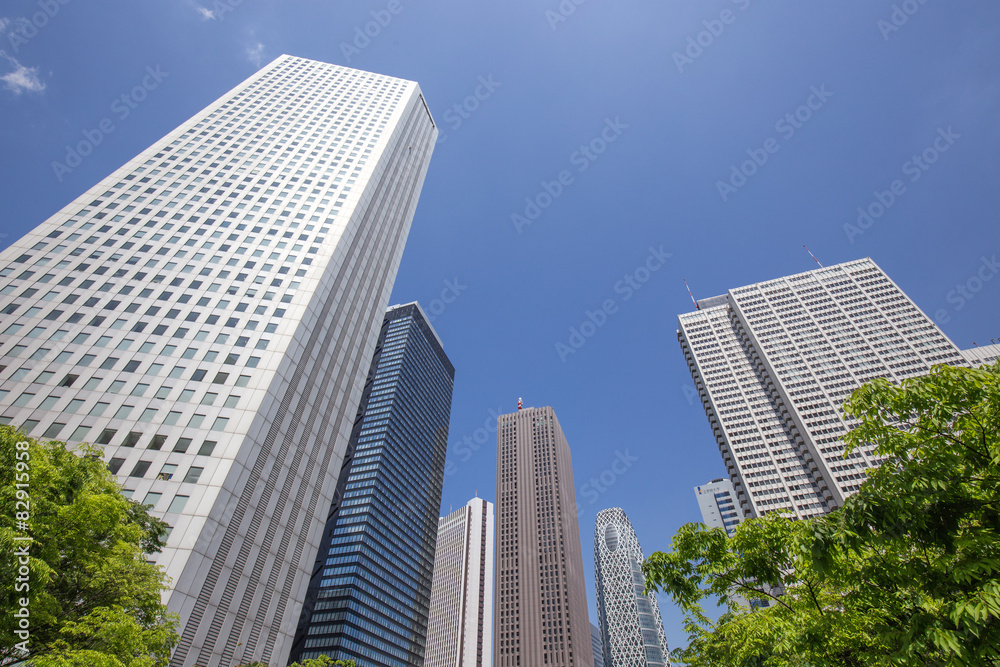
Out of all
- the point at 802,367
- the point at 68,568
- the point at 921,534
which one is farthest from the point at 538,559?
the point at 921,534

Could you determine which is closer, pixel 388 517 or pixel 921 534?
pixel 921 534

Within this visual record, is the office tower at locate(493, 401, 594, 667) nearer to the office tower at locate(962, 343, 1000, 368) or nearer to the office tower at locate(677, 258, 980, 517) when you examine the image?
the office tower at locate(677, 258, 980, 517)

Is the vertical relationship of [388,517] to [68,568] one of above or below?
above

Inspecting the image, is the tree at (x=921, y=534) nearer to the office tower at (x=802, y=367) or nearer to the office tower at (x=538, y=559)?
the office tower at (x=802, y=367)

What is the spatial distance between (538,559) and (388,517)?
61.3 meters

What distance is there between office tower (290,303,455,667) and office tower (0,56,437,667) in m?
65.1

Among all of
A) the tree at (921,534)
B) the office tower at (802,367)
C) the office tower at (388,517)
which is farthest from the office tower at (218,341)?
the office tower at (802,367)

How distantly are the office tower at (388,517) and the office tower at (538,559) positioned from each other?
2955 cm

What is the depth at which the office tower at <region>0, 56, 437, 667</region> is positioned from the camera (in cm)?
3603

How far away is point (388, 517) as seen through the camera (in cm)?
13388

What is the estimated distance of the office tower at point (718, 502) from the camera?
160250 mm

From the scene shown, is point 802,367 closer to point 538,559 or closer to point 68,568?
point 538,559

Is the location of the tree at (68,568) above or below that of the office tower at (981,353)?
below

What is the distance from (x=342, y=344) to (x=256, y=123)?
41885mm
